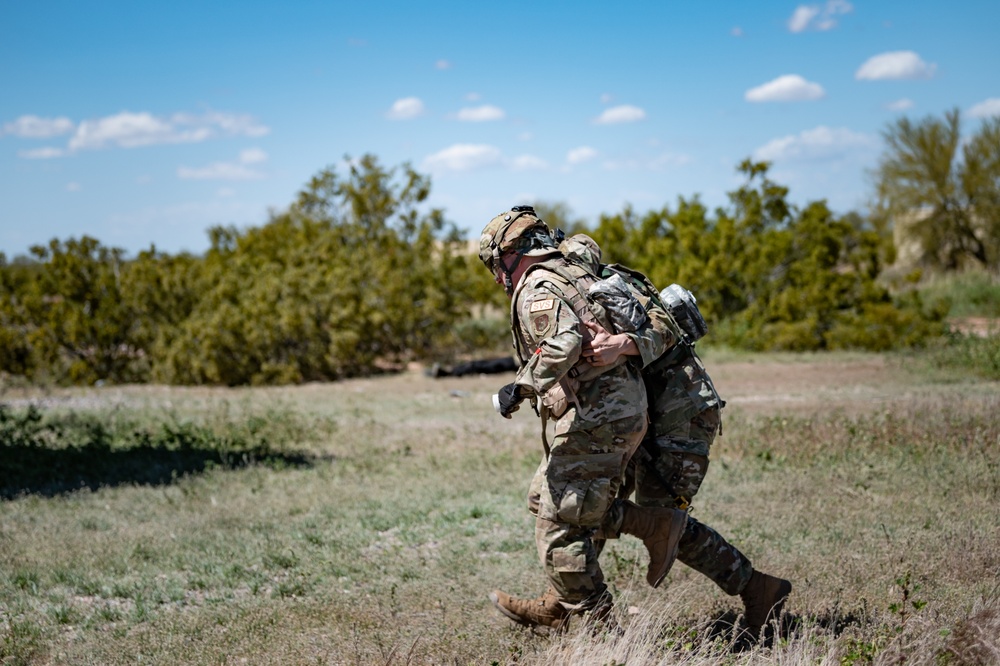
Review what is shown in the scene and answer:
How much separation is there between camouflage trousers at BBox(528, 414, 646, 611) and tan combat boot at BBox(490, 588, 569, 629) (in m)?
0.11

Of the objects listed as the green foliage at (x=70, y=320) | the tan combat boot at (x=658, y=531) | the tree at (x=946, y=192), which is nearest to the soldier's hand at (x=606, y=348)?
the tan combat boot at (x=658, y=531)

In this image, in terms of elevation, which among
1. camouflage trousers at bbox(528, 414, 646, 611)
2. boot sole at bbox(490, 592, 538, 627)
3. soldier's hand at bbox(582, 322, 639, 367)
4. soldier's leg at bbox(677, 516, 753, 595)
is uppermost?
soldier's hand at bbox(582, 322, 639, 367)

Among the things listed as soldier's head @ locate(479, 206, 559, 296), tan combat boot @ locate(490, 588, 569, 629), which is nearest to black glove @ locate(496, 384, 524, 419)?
soldier's head @ locate(479, 206, 559, 296)

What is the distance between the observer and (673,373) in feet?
13.7

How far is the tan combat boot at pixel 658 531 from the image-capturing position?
12.9 feet

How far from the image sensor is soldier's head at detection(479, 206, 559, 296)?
4062 millimetres

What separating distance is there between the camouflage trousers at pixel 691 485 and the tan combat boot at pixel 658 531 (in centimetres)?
14

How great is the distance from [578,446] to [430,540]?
2.22 metres

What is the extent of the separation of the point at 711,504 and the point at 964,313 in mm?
15586

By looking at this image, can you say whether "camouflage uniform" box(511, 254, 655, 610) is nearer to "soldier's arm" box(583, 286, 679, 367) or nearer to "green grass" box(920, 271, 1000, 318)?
"soldier's arm" box(583, 286, 679, 367)

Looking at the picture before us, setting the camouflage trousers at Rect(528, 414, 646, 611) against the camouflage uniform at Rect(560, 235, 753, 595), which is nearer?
the camouflage trousers at Rect(528, 414, 646, 611)

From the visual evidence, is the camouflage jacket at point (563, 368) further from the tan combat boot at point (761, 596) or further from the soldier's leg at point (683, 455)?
the tan combat boot at point (761, 596)

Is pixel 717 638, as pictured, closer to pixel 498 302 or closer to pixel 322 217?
pixel 498 302

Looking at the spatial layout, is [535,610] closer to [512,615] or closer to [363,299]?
[512,615]
